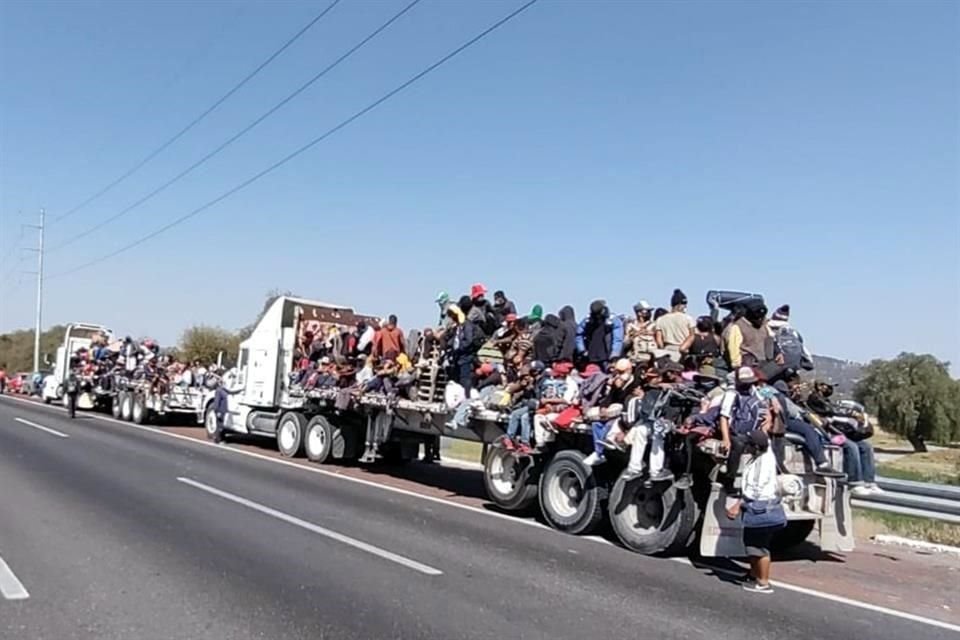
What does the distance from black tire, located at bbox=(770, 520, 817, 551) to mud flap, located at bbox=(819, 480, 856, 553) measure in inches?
26.4

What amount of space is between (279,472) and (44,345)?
91972 millimetres

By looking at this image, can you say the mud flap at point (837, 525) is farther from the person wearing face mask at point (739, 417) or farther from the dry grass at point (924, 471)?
the dry grass at point (924, 471)

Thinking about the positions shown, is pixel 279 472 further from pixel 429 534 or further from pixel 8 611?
pixel 8 611

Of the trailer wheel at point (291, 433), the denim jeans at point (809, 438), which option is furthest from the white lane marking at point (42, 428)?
the denim jeans at point (809, 438)

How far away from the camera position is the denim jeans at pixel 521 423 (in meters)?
11.1

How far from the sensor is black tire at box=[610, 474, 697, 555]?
8992mm

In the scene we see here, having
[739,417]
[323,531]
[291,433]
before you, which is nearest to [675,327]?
[739,417]

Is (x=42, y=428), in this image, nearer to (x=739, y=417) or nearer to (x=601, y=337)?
(x=601, y=337)

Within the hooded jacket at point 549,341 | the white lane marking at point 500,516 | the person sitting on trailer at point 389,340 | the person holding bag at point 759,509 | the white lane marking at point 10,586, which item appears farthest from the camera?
the person sitting on trailer at point 389,340

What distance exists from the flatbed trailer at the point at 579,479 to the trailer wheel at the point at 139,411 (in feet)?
38.0

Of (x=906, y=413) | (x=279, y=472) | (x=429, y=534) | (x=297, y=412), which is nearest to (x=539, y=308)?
(x=429, y=534)

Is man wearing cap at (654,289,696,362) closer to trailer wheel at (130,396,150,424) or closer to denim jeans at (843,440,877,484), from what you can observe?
denim jeans at (843,440,877,484)

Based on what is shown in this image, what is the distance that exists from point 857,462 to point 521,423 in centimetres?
404

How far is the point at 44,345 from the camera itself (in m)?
94.9
